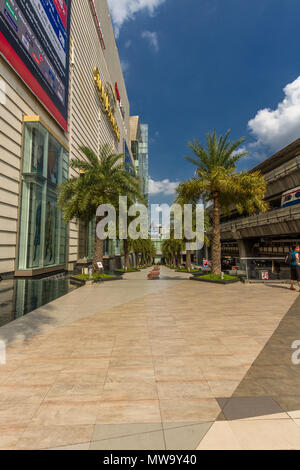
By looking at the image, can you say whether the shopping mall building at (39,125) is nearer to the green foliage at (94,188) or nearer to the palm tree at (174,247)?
the green foliage at (94,188)

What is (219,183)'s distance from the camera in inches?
642

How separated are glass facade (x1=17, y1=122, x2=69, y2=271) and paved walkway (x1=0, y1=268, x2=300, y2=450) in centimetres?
1186

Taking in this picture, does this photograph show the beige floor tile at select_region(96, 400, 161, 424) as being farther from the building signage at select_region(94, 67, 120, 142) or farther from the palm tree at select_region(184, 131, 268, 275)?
the building signage at select_region(94, 67, 120, 142)

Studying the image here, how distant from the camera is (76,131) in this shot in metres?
27.1

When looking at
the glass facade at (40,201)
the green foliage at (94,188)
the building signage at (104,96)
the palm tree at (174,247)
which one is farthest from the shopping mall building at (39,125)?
the palm tree at (174,247)

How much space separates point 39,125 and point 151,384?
19410 mm

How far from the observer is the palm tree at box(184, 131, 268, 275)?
16.3 metres

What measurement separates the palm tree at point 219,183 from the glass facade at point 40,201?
36.8 feet

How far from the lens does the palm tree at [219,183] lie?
53.5ft

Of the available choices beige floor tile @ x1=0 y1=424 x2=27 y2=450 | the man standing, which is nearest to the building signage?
the man standing

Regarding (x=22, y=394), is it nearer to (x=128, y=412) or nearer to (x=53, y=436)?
(x=53, y=436)

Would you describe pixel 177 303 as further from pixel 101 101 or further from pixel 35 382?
pixel 101 101
